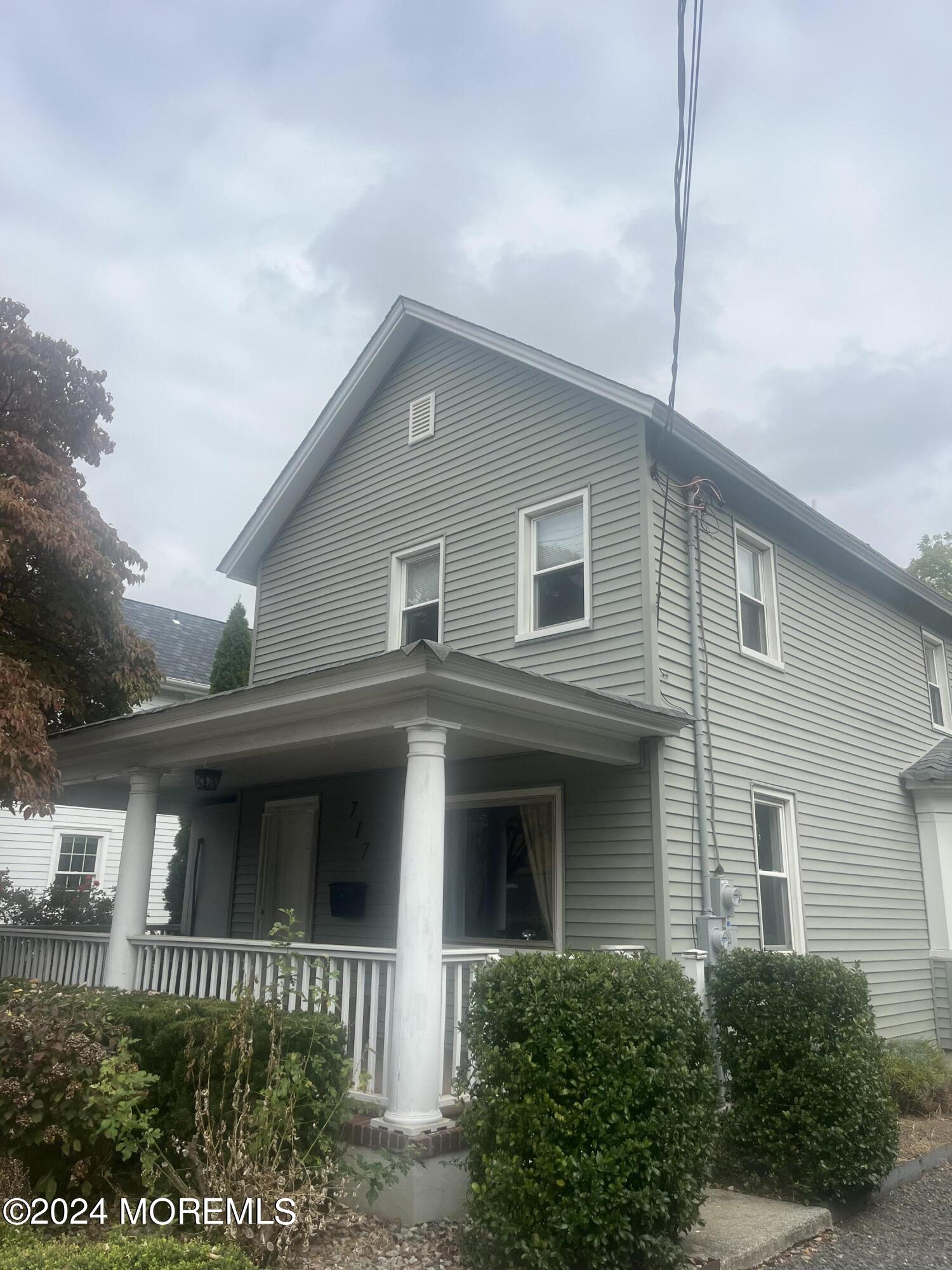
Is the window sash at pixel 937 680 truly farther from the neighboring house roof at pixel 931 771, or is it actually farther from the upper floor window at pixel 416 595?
the upper floor window at pixel 416 595

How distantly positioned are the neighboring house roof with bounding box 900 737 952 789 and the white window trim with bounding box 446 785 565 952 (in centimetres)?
624

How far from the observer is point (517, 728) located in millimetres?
7316

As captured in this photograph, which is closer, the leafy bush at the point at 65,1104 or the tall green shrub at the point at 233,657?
the leafy bush at the point at 65,1104

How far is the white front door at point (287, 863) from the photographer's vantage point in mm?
11492

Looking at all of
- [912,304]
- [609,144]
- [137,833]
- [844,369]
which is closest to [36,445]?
[137,833]

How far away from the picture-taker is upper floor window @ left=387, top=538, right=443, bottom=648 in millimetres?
11164

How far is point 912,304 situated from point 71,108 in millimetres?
10671

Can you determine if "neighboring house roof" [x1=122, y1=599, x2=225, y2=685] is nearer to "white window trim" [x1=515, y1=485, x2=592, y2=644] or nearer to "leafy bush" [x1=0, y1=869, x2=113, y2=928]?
"leafy bush" [x1=0, y1=869, x2=113, y2=928]

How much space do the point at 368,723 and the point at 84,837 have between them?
633 inches

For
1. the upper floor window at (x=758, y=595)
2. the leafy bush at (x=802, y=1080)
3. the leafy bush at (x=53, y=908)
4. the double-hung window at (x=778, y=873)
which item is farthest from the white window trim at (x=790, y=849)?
the leafy bush at (x=53, y=908)

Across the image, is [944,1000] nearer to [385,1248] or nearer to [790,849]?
[790,849]

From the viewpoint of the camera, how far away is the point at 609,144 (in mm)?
7090

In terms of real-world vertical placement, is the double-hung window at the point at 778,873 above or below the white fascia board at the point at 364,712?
below

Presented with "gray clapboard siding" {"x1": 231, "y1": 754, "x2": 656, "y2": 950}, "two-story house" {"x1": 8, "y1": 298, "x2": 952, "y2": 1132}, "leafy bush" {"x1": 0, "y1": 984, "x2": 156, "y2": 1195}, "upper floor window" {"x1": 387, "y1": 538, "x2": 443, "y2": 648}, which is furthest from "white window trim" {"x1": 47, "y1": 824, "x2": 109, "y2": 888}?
"leafy bush" {"x1": 0, "y1": 984, "x2": 156, "y2": 1195}
